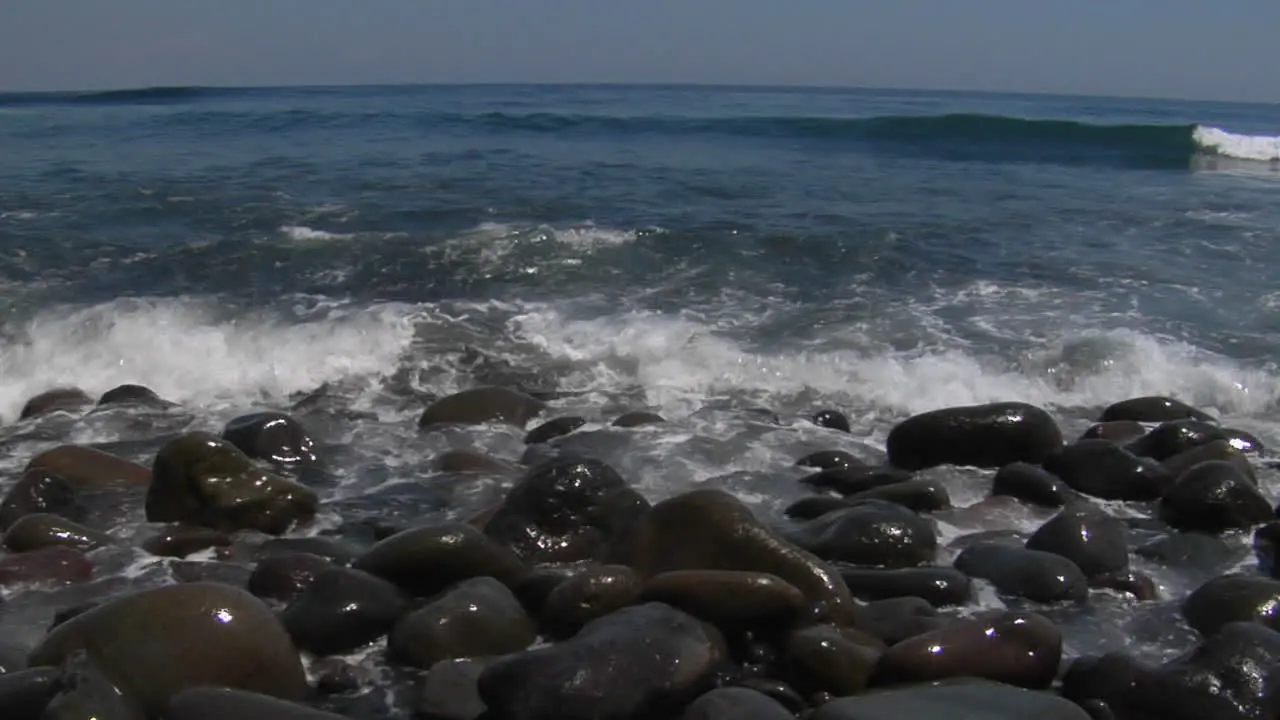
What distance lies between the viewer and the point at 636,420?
902 centimetres

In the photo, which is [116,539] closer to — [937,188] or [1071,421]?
[1071,421]

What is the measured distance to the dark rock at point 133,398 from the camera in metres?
9.57

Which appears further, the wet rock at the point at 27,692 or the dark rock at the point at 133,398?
the dark rock at the point at 133,398

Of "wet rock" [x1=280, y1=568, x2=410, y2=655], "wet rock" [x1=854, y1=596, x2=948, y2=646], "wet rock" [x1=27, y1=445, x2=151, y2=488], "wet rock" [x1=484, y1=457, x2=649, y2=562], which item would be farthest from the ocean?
"wet rock" [x1=280, y1=568, x2=410, y2=655]

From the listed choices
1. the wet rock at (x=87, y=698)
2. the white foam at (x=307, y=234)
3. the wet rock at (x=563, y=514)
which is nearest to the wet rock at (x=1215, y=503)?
the wet rock at (x=563, y=514)

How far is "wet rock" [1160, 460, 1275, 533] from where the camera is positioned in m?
6.85

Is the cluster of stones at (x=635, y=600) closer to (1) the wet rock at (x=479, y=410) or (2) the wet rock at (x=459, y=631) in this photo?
(2) the wet rock at (x=459, y=631)

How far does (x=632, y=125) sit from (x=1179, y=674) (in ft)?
85.9

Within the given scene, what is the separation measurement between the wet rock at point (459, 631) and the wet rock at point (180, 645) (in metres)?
0.47

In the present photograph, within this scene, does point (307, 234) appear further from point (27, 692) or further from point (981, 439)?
point (27, 692)

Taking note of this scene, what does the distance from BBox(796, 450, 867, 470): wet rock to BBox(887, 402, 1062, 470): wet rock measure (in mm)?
397

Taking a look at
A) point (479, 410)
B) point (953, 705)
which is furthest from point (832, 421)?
point (953, 705)

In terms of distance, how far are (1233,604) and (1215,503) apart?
158cm

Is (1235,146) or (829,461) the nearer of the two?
(829,461)
